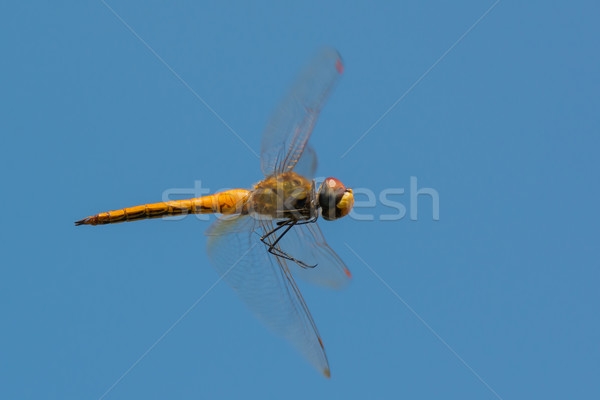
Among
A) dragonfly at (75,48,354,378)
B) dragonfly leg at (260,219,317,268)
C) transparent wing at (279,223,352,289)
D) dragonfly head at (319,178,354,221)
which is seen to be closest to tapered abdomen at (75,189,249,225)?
dragonfly at (75,48,354,378)

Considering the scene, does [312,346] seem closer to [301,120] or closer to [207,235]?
[207,235]

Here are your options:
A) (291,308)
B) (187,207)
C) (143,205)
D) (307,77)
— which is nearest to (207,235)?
(187,207)

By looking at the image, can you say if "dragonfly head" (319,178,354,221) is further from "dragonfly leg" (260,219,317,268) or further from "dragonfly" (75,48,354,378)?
"dragonfly leg" (260,219,317,268)

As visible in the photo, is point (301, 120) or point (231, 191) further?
point (231, 191)

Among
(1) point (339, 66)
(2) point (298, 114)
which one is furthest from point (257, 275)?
(1) point (339, 66)

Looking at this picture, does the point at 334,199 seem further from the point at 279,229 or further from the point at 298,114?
the point at 298,114
